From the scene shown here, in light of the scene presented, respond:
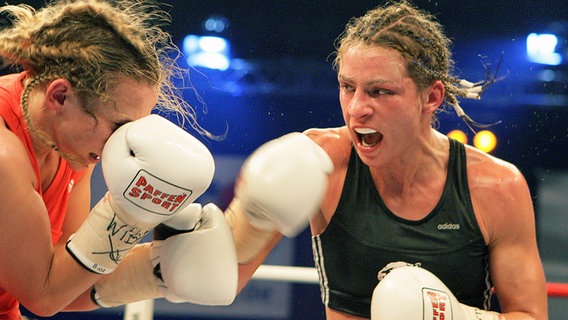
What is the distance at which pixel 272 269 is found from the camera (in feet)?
6.95

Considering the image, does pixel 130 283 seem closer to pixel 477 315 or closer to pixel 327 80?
pixel 477 315

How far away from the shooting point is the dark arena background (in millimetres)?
4492

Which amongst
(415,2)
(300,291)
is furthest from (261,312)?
(415,2)

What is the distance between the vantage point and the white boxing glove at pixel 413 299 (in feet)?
4.49

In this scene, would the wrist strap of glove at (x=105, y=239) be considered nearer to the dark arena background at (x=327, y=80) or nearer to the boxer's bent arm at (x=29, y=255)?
the boxer's bent arm at (x=29, y=255)

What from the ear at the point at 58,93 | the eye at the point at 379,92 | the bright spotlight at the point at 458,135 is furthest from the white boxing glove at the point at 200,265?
the bright spotlight at the point at 458,135

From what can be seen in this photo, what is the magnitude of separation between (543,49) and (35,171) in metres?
4.17

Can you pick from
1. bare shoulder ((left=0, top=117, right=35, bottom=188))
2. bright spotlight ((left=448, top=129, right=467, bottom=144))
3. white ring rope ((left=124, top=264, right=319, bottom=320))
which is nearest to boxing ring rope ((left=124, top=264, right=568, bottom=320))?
white ring rope ((left=124, top=264, right=319, bottom=320))

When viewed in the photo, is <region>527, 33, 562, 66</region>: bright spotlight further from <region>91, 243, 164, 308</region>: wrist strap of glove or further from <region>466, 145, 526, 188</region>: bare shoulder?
<region>91, 243, 164, 308</region>: wrist strap of glove

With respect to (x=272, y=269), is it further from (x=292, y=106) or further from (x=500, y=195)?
(x=292, y=106)

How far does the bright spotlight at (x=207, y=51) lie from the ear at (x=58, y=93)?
132 inches

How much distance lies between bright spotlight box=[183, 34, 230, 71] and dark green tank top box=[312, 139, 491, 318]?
10.3 feet

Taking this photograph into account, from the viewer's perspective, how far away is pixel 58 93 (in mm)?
1317

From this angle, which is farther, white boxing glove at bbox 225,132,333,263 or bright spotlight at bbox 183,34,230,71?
bright spotlight at bbox 183,34,230,71
